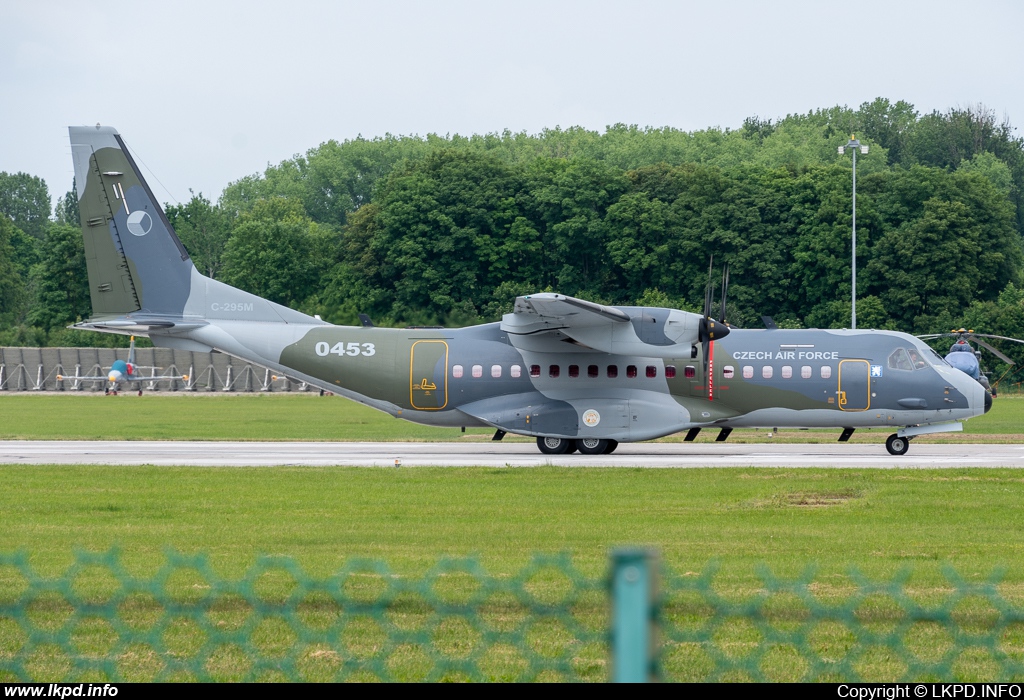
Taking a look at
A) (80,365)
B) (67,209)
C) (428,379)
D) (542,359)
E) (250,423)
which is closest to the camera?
(542,359)

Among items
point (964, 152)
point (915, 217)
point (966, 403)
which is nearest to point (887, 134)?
point (964, 152)

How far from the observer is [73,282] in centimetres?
7125

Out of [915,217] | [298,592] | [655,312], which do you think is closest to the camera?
[298,592]

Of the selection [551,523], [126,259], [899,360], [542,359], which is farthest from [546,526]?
[126,259]

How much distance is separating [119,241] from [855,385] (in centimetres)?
1945

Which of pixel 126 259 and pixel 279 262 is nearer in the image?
pixel 126 259

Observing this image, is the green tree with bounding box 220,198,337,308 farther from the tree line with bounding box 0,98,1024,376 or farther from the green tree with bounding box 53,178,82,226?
the green tree with bounding box 53,178,82,226

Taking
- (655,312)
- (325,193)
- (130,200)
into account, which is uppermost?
(325,193)

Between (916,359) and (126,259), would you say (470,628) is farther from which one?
(126,259)

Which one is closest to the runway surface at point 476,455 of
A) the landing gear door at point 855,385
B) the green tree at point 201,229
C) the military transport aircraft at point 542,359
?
the military transport aircraft at point 542,359

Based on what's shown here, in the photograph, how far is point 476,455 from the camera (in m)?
29.0

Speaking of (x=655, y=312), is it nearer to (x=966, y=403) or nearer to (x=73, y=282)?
(x=966, y=403)

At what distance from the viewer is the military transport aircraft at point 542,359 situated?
27734 mm

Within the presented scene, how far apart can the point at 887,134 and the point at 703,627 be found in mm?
116935
